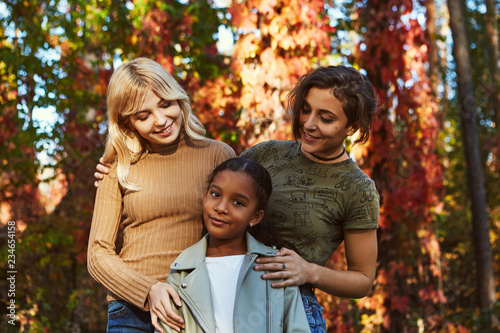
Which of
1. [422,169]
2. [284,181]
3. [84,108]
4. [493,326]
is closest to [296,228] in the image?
[284,181]

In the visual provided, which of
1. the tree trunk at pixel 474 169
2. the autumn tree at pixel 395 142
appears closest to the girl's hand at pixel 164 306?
the autumn tree at pixel 395 142

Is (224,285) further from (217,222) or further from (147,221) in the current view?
(147,221)

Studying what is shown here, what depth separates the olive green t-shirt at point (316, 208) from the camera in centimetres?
215

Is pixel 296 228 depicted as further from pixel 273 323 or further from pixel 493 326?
pixel 493 326

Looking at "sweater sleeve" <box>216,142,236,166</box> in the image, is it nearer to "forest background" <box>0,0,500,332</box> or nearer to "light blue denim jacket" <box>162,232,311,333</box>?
"light blue denim jacket" <box>162,232,311,333</box>

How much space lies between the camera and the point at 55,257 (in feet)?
22.3

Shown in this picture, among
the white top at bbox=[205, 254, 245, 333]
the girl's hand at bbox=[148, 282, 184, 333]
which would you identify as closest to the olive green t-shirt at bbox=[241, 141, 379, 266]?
the white top at bbox=[205, 254, 245, 333]

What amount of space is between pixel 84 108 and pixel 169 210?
4.89 meters

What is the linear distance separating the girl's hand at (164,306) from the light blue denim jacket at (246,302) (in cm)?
3

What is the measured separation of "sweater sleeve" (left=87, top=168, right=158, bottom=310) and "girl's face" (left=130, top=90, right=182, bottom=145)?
0.24 metres

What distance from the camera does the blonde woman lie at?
2.23m

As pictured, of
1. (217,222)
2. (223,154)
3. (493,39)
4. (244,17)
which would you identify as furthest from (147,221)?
(493,39)

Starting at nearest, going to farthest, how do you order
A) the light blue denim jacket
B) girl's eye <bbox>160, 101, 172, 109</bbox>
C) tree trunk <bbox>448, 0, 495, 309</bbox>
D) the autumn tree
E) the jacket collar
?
the light blue denim jacket
the jacket collar
girl's eye <bbox>160, 101, 172, 109</bbox>
the autumn tree
tree trunk <bbox>448, 0, 495, 309</bbox>

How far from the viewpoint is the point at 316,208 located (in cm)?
215
